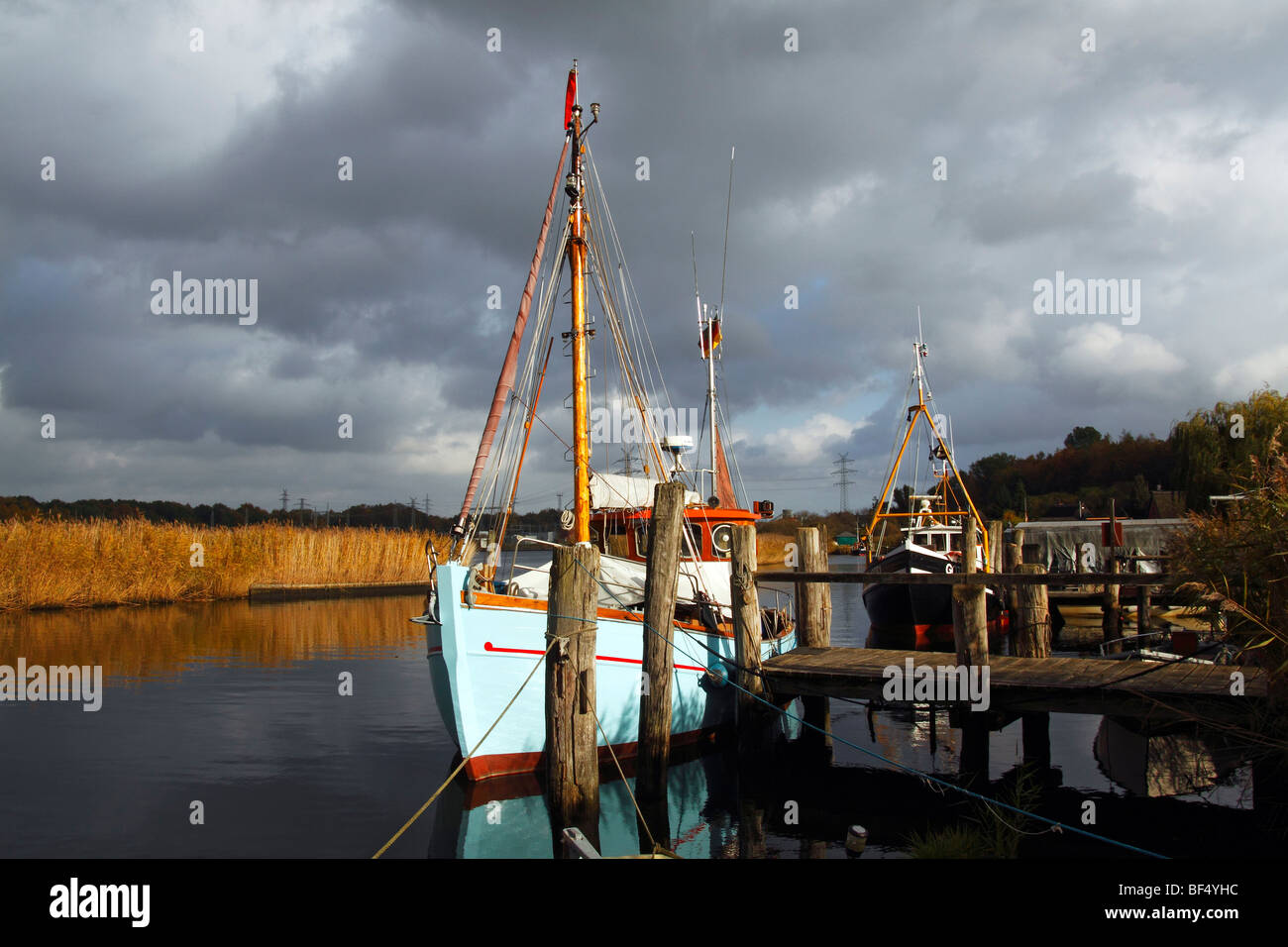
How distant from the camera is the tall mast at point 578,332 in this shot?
12.2 meters

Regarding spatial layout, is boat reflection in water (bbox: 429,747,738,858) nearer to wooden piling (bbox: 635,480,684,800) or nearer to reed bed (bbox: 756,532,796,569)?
wooden piling (bbox: 635,480,684,800)

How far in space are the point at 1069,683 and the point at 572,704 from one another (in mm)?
5548

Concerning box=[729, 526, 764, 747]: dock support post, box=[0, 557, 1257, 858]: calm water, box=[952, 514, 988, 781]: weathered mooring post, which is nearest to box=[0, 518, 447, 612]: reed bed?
box=[0, 557, 1257, 858]: calm water

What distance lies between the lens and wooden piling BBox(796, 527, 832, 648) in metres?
13.5

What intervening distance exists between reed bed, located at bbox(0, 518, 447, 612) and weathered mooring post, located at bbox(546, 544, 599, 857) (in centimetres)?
2231

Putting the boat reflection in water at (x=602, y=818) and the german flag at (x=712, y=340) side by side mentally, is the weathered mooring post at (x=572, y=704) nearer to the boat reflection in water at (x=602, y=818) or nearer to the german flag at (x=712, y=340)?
the boat reflection in water at (x=602, y=818)

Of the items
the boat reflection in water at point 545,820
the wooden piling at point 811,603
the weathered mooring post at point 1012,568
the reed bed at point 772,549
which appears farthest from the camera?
the reed bed at point 772,549

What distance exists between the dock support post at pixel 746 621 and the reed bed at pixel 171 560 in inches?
795

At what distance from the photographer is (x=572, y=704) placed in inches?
328

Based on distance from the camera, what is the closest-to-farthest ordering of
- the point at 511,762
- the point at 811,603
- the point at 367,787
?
1. the point at 511,762
2. the point at 367,787
3. the point at 811,603

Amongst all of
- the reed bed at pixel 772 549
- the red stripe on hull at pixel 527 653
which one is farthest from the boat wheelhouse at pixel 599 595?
the reed bed at pixel 772 549

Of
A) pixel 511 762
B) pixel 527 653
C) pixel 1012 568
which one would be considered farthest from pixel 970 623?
pixel 1012 568

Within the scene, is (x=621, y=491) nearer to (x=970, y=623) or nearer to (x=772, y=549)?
(x=970, y=623)
